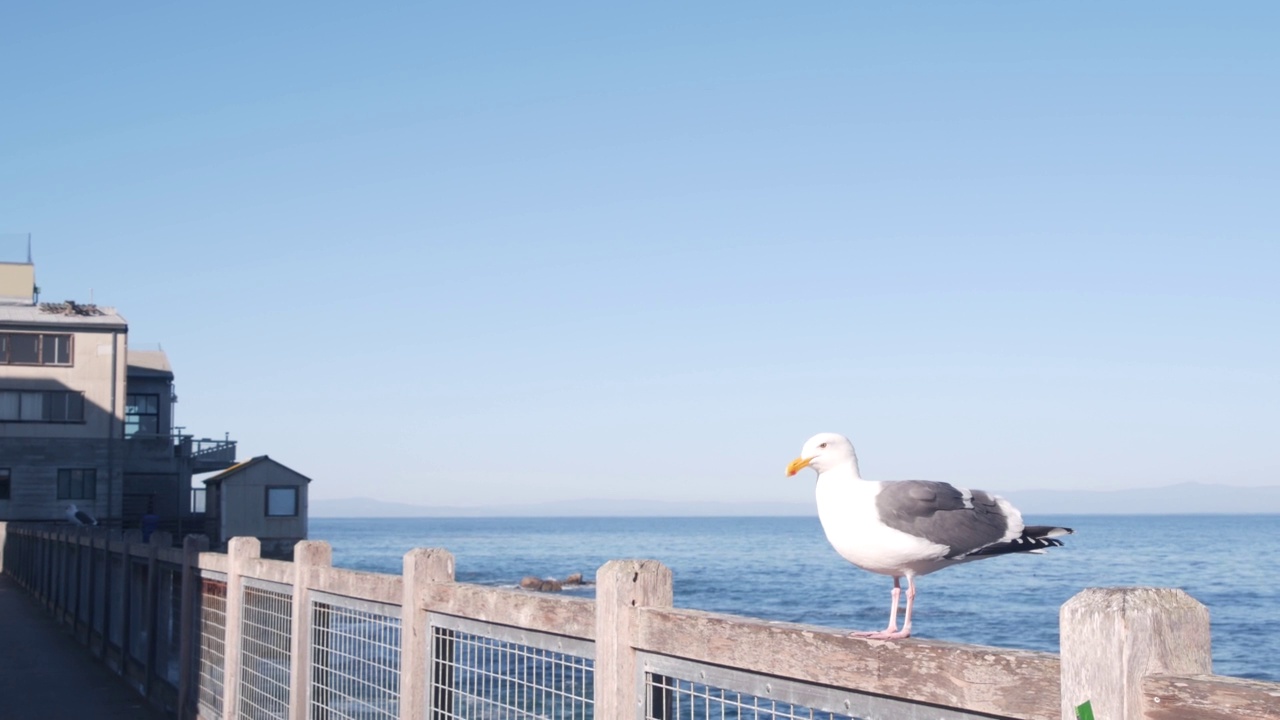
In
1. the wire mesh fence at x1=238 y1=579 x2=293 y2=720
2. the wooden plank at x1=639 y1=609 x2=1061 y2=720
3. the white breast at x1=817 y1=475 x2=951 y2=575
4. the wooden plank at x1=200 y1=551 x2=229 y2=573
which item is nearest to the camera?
the wooden plank at x1=639 y1=609 x2=1061 y2=720

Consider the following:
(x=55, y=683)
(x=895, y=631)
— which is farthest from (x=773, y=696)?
(x=55, y=683)

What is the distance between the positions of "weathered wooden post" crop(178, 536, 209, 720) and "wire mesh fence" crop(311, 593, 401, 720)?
2.94 m

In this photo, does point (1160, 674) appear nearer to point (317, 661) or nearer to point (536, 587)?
point (317, 661)

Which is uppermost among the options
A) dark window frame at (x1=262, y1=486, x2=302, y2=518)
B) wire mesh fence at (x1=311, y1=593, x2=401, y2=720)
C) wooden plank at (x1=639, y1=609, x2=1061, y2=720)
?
wooden plank at (x1=639, y1=609, x2=1061, y2=720)

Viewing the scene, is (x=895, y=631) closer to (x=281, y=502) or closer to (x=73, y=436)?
(x=281, y=502)

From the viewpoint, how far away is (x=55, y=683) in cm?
1202

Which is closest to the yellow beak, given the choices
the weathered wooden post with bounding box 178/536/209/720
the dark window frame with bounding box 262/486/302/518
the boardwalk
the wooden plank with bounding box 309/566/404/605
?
the wooden plank with bounding box 309/566/404/605

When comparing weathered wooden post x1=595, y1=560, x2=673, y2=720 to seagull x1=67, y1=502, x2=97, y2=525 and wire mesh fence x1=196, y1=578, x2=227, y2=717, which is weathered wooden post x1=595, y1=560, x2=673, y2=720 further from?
seagull x1=67, y1=502, x2=97, y2=525

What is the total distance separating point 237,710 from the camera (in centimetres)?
800

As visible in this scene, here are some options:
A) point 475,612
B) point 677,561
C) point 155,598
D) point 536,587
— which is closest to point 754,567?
point 677,561

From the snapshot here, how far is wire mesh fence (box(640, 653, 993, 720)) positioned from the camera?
9.74 feet

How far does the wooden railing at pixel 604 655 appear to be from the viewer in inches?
93.2

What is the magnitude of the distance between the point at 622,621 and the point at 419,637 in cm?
177

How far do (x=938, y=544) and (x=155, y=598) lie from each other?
9189mm
